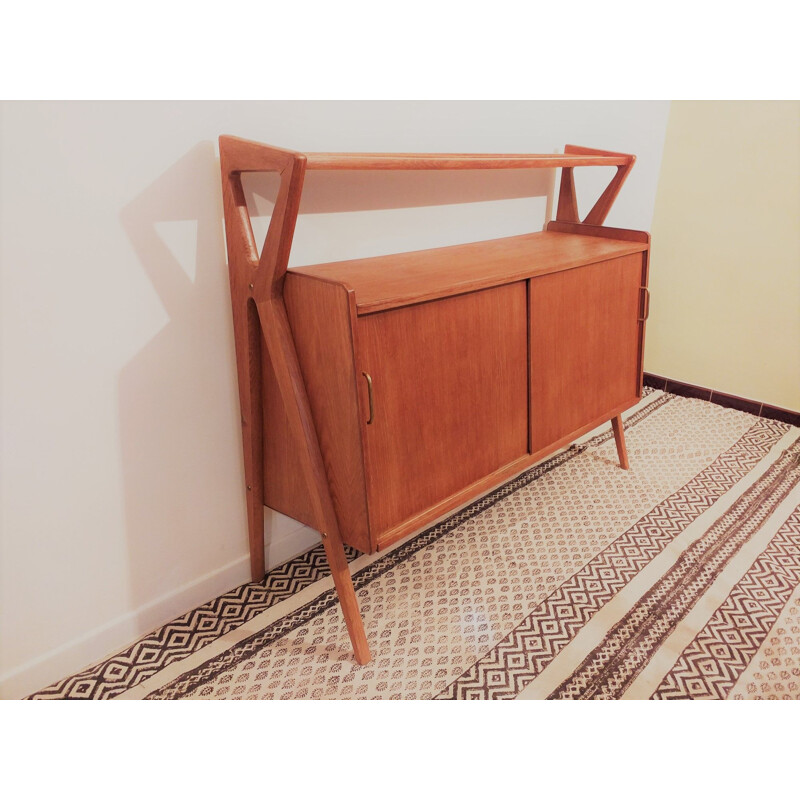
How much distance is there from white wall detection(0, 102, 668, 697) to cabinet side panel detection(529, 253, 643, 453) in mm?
482

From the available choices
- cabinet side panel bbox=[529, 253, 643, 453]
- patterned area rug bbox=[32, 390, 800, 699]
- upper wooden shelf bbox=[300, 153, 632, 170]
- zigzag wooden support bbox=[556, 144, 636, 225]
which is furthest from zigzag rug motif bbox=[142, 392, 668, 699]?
upper wooden shelf bbox=[300, 153, 632, 170]

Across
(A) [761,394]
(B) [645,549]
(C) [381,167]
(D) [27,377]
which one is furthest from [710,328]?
(D) [27,377]

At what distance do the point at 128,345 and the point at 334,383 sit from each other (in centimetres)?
46

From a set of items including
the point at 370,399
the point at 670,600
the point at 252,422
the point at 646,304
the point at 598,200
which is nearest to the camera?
the point at 370,399

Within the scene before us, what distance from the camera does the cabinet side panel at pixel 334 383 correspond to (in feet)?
4.23

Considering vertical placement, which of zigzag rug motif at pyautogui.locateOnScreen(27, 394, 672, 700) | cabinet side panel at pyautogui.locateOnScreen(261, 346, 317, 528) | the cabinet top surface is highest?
the cabinet top surface

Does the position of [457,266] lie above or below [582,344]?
above

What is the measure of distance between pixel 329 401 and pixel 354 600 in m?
0.47

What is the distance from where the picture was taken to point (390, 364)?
4.48 ft

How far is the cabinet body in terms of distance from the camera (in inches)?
52.7

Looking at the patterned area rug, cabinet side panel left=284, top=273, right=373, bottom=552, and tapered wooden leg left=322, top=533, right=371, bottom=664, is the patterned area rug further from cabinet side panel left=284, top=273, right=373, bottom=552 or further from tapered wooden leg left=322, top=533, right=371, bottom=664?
cabinet side panel left=284, top=273, right=373, bottom=552

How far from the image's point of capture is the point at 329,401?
1.37m

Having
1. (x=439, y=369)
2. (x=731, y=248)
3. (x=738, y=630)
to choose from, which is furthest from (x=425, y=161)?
(x=731, y=248)

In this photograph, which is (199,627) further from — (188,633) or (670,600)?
(670,600)
